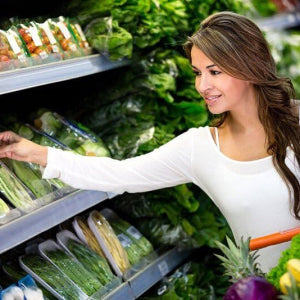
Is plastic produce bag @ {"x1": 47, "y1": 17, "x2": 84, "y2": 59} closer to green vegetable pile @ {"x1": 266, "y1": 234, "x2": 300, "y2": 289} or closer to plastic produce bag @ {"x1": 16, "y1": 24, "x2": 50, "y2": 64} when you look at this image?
plastic produce bag @ {"x1": 16, "y1": 24, "x2": 50, "y2": 64}

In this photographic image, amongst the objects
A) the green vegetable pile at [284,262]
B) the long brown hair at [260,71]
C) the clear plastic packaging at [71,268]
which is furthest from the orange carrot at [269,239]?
the clear plastic packaging at [71,268]

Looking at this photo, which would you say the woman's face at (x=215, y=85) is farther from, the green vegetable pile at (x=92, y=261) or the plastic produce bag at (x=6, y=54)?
the green vegetable pile at (x=92, y=261)

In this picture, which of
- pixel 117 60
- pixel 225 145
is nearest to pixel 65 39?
pixel 117 60

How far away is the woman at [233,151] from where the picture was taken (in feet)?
6.68

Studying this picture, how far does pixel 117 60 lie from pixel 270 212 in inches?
39.0

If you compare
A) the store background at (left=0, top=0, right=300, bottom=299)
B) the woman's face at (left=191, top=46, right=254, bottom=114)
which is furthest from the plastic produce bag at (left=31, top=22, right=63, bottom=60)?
the woman's face at (left=191, top=46, right=254, bottom=114)

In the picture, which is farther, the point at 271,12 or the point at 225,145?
the point at 271,12

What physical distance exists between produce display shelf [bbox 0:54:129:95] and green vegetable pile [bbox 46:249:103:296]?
0.72m

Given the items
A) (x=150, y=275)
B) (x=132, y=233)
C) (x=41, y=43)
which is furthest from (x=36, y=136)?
(x=150, y=275)

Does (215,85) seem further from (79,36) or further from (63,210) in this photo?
(79,36)

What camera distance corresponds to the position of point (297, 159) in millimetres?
2094

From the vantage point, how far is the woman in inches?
80.2

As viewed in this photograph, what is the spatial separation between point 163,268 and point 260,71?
3.67 feet

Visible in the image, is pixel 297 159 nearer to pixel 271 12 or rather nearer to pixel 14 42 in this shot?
pixel 14 42
